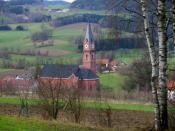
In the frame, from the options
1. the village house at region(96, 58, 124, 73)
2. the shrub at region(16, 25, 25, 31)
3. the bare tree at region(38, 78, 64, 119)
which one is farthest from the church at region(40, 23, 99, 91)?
the shrub at region(16, 25, 25, 31)

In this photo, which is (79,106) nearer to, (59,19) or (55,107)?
(55,107)

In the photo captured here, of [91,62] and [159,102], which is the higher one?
[159,102]

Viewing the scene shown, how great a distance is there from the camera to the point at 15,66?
10519 centimetres

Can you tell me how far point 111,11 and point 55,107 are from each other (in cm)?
951

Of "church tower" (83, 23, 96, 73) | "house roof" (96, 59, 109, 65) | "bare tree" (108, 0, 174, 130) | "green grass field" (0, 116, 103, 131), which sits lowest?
"house roof" (96, 59, 109, 65)

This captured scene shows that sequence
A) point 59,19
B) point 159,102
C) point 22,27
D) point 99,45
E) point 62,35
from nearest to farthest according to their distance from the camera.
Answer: point 159,102
point 99,45
point 62,35
point 22,27
point 59,19

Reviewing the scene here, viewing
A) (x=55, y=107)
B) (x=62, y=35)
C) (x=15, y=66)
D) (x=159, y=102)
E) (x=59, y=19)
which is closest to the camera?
(x=159, y=102)

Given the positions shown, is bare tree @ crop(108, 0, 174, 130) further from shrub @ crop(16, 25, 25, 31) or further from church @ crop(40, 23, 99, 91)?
shrub @ crop(16, 25, 25, 31)

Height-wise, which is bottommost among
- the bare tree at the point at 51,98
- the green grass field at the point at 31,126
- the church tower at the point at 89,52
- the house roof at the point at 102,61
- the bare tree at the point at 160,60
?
the house roof at the point at 102,61

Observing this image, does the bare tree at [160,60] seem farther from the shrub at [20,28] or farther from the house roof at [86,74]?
the shrub at [20,28]


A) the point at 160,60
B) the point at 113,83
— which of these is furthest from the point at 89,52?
the point at 160,60

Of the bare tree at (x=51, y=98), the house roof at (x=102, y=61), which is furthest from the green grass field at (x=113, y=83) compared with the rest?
the bare tree at (x=51, y=98)

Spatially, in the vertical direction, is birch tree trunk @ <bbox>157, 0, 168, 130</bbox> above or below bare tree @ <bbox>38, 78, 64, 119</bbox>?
above

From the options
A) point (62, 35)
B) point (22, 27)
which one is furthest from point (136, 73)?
point (22, 27)
